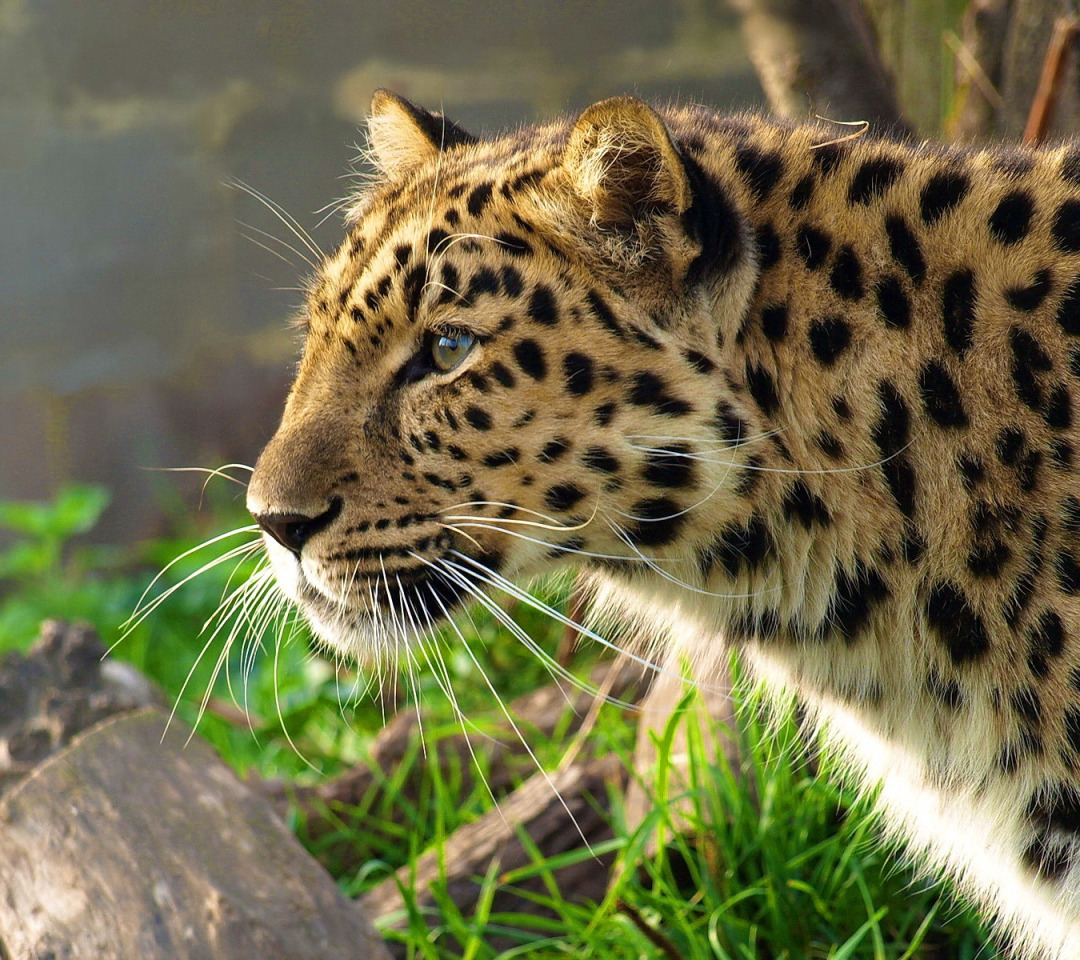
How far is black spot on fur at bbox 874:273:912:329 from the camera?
3162 mm

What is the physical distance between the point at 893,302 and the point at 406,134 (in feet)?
5.70

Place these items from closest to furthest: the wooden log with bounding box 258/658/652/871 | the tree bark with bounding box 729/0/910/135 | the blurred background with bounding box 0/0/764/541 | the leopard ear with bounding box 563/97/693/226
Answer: the leopard ear with bounding box 563/97/693/226 → the wooden log with bounding box 258/658/652/871 → the tree bark with bounding box 729/0/910/135 → the blurred background with bounding box 0/0/764/541

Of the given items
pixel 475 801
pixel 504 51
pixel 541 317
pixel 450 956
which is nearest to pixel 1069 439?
pixel 541 317

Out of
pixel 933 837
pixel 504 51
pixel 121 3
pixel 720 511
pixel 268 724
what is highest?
pixel 504 51

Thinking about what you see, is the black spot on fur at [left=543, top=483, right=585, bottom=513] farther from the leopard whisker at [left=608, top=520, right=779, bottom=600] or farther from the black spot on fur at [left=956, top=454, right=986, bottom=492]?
the black spot on fur at [left=956, top=454, right=986, bottom=492]

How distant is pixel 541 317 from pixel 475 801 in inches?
124

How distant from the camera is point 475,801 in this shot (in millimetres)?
5711

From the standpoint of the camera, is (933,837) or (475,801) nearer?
(933,837)

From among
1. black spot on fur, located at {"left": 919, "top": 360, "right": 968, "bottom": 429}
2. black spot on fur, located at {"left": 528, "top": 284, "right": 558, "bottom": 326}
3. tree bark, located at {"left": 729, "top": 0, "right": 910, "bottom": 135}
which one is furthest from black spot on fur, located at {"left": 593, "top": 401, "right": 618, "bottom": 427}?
tree bark, located at {"left": 729, "top": 0, "right": 910, "bottom": 135}

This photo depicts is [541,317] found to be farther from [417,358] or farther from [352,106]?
[352,106]

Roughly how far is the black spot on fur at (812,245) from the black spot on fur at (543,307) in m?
0.64

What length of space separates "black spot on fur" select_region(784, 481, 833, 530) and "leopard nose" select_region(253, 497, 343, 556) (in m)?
1.19

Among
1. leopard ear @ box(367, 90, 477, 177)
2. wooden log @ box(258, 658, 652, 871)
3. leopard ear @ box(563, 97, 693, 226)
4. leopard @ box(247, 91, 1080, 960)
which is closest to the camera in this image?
leopard ear @ box(563, 97, 693, 226)

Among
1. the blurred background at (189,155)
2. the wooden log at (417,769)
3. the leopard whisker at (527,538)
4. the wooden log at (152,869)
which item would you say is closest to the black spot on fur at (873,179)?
the leopard whisker at (527,538)
